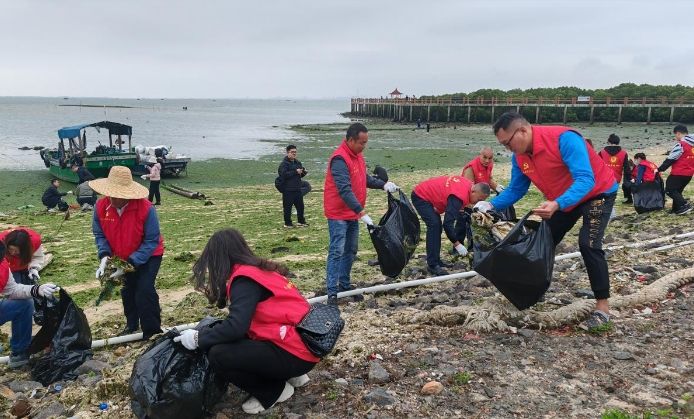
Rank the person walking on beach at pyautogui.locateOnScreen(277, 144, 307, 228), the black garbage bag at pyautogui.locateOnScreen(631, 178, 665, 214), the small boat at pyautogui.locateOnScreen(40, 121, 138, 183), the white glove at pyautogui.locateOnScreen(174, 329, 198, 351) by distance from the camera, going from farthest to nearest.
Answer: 1. the small boat at pyautogui.locateOnScreen(40, 121, 138, 183)
2. the person walking on beach at pyautogui.locateOnScreen(277, 144, 307, 228)
3. the black garbage bag at pyautogui.locateOnScreen(631, 178, 665, 214)
4. the white glove at pyautogui.locateOnScreen(174, 329, 198, 351)

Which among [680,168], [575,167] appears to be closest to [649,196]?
[680,168]

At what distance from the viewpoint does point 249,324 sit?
3.02m

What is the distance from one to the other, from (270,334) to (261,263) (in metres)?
0.39

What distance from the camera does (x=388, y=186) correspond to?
5.72m

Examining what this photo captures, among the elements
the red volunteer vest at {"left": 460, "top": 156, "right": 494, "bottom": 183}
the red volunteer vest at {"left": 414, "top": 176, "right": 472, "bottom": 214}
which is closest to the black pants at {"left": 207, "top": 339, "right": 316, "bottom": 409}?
the red volunteer vest at {"left": 414, "top": 176, "right": 472, "bottom": 214}

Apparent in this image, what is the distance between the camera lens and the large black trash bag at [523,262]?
3.95 m

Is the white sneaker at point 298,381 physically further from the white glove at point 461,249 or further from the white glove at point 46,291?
the white glove at point 461,249

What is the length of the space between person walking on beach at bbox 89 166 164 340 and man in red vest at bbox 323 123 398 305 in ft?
5.10

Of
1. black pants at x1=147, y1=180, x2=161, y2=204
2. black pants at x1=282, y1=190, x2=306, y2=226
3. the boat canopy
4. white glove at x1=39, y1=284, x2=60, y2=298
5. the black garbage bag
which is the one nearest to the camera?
white glove at x1=39, y1=284, x2=60, y2=298

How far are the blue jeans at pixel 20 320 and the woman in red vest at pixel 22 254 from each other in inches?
17.2

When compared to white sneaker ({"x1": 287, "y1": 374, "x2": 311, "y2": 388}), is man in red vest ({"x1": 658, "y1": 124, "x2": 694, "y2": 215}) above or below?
above

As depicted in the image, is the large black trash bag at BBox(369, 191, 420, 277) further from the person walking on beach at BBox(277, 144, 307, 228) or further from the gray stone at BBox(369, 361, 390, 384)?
the person walking on beach at BBox(277, 144, 307, 228)

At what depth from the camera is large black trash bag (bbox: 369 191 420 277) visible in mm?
5434

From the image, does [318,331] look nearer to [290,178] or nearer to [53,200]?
[290,178]
